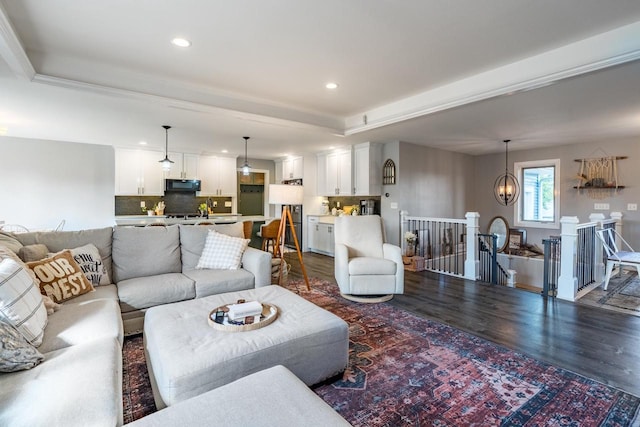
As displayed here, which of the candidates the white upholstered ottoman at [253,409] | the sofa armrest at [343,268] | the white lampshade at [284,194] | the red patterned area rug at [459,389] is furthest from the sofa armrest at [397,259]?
the white upholstered ottoman at [253,409]

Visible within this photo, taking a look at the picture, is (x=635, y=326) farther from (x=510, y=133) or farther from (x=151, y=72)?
(x=151, y=72)

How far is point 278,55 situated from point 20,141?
20.2 feet

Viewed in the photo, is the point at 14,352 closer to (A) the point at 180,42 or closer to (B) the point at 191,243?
(B) the point at 191,243

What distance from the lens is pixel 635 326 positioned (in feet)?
10.1

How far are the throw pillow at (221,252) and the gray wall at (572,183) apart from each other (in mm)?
6036

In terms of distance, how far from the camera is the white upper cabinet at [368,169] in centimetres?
604

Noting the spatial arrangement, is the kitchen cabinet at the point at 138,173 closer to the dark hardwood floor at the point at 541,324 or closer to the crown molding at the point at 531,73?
the crown molding at the point at 531,73

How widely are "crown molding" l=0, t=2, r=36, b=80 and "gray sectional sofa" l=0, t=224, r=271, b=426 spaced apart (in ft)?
4.79

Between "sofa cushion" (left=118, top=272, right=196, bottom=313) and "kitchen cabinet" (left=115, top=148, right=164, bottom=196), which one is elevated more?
"kitchen cabinet" (left=115, top=148, right=164, bottom=196)

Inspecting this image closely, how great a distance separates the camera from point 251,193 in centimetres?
856

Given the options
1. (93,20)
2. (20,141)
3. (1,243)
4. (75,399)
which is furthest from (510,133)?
(20,141)

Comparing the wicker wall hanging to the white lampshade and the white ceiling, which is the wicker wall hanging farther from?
the white lampshade

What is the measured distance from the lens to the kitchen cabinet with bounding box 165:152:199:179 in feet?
23.1

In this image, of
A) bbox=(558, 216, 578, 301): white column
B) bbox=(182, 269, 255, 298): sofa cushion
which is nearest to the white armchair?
bbox=(182, 269, 255, 298): sofa cushion
